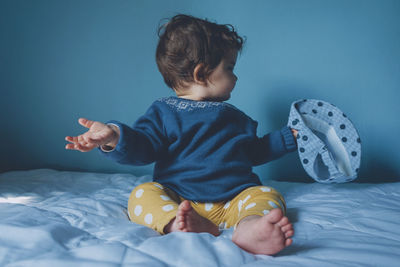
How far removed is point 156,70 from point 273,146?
640 mm

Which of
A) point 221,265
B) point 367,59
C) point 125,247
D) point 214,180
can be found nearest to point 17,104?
point 214,180

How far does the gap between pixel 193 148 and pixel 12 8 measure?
115 cm

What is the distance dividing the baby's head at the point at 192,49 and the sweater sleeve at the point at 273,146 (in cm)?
28

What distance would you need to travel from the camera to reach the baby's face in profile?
97cm

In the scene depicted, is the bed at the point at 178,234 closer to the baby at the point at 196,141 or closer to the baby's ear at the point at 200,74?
the baby at the point at 196,141

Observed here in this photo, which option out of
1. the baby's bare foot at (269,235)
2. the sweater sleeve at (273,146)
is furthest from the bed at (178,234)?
the sweater sleeve at (273,146)

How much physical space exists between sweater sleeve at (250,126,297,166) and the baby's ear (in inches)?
10.4

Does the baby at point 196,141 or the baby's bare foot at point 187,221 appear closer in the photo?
the baby's bare foot at point 187,221

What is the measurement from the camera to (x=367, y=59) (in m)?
1.19

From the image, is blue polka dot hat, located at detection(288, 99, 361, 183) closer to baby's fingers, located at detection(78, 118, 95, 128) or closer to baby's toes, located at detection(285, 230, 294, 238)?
baby's toes, located at detection(285, 230, 294, 238)

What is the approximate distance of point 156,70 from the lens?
1.38 metres

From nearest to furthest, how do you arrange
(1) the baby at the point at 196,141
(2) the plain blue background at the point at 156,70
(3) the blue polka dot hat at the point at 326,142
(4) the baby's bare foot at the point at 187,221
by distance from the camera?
(4) the baby's bare foot at the point at 187,221 < (1) the baby at the point at 196,141 < (3) the blue polka dot hat at the point at 326,142 < (2) the plain blue background at the point at 156,70

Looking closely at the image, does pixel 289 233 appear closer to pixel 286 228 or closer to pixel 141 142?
pixel 286 228

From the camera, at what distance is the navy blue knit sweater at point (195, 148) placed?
33.8 inches
